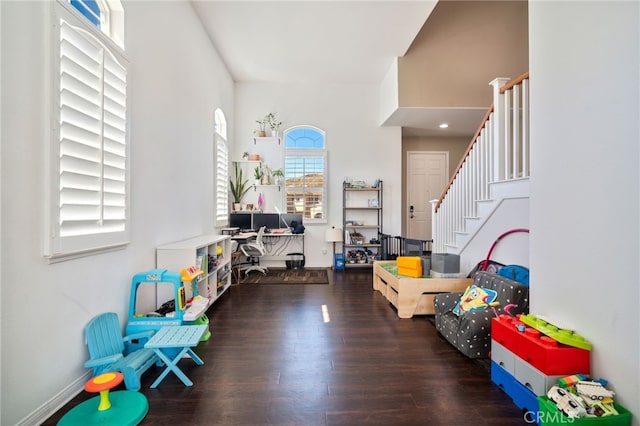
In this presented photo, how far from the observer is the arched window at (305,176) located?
6.05 meters

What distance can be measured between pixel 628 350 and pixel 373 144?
5180 mm

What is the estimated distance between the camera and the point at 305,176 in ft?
19.9

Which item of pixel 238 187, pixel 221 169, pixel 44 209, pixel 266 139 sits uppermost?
pixel 266 139

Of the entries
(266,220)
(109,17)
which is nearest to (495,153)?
(109,17)

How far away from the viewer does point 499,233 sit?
10.1 feet

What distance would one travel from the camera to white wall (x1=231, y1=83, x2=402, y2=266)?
6039mm

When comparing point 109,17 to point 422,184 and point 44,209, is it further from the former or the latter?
point 422,184

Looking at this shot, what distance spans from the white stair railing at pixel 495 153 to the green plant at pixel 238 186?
3873 millimetres

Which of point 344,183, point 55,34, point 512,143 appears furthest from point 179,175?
point 512,143

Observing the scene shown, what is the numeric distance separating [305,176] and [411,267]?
335 centimetres

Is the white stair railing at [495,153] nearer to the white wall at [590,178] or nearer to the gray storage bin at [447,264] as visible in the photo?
the gray storage bin at [447,264]

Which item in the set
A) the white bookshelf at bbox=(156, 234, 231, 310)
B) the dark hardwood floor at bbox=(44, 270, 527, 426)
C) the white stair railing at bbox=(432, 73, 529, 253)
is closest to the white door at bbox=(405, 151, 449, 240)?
the white stair railing at bbox=(432, 73, 529, 253)

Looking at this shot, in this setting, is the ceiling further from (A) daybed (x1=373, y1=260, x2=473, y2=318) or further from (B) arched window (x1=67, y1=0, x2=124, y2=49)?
(A) daybed (x1=373, y1=260, x2=473, y2=318)

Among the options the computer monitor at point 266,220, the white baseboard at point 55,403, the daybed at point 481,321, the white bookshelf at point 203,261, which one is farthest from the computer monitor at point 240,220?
the daybed at point 481,321
